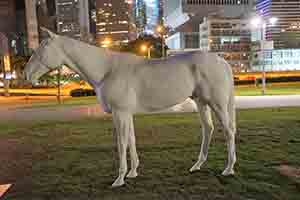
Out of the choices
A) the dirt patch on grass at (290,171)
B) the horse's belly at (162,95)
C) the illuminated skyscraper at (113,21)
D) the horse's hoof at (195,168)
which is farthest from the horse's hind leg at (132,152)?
the illuminated skyscraper at (113,21)

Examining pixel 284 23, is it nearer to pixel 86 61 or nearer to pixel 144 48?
pixel 144 48

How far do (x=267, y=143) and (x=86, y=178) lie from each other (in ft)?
16.0

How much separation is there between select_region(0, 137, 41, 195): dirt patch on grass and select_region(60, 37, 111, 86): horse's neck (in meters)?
2.37

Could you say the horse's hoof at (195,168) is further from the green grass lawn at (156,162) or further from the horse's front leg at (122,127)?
the horse's front leg at (122,127)

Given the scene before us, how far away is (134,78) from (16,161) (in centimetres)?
430

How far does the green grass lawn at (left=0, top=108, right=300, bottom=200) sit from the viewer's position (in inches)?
208

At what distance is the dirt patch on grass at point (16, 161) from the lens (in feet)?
20.6

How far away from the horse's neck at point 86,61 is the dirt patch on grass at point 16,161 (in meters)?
2.37

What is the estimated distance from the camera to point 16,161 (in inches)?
310

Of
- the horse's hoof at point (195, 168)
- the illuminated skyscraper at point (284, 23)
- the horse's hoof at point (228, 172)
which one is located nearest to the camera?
the horse's hoof at point (228, 172)

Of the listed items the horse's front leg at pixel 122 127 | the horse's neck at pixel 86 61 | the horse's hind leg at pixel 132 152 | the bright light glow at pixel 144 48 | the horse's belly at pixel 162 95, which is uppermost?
the bright light glow at pixel 144 48

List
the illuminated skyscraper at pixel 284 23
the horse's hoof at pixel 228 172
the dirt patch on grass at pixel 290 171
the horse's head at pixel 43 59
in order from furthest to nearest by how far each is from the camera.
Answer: the illuminated skyscraper at pixel 284 23, the horse's hoof at pixel 228 172, the dirt patch on grass at pixel 290 171, the horse's head at pixel 43 59

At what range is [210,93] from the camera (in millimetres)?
5512

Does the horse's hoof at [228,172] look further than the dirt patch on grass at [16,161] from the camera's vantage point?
No
